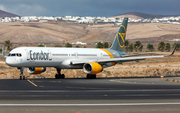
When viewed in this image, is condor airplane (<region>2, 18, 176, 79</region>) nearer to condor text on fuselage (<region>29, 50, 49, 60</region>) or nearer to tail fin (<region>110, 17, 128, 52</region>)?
condor text on fuselage (<region>29, 50, 49, 60</region>)

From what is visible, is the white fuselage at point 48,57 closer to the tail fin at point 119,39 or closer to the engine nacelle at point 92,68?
the engine nacelle at point 92,68

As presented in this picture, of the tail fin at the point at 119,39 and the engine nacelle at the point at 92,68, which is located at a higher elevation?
the tail fin at the point at 119,39

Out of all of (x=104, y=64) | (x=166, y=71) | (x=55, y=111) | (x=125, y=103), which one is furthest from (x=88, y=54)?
(x=55, y=111)

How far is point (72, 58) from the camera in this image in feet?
147

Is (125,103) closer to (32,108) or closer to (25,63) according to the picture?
(32,108)

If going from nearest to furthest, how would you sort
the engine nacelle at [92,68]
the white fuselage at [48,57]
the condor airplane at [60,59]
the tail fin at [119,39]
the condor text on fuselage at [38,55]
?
the white fuselage at [48,57] → the condor airplane at [60,59] → the condor text on fuselage at [38,55] → the engine nacelle at [92,68] → the tail fin at [119,39]

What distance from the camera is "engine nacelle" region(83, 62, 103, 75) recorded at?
42.2m

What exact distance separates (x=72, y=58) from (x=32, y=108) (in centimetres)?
2886

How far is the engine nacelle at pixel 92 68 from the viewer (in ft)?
138

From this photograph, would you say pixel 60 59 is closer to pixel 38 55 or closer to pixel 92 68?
pixel 38 55

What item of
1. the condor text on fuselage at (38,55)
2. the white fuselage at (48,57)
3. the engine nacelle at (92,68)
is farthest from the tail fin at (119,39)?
the condor text on fuselage at (38,55)

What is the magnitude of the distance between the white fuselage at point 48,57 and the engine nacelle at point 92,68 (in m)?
1.42

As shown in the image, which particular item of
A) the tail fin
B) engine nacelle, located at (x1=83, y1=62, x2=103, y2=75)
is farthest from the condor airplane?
the tail fin

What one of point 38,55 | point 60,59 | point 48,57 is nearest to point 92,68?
point 60,59
